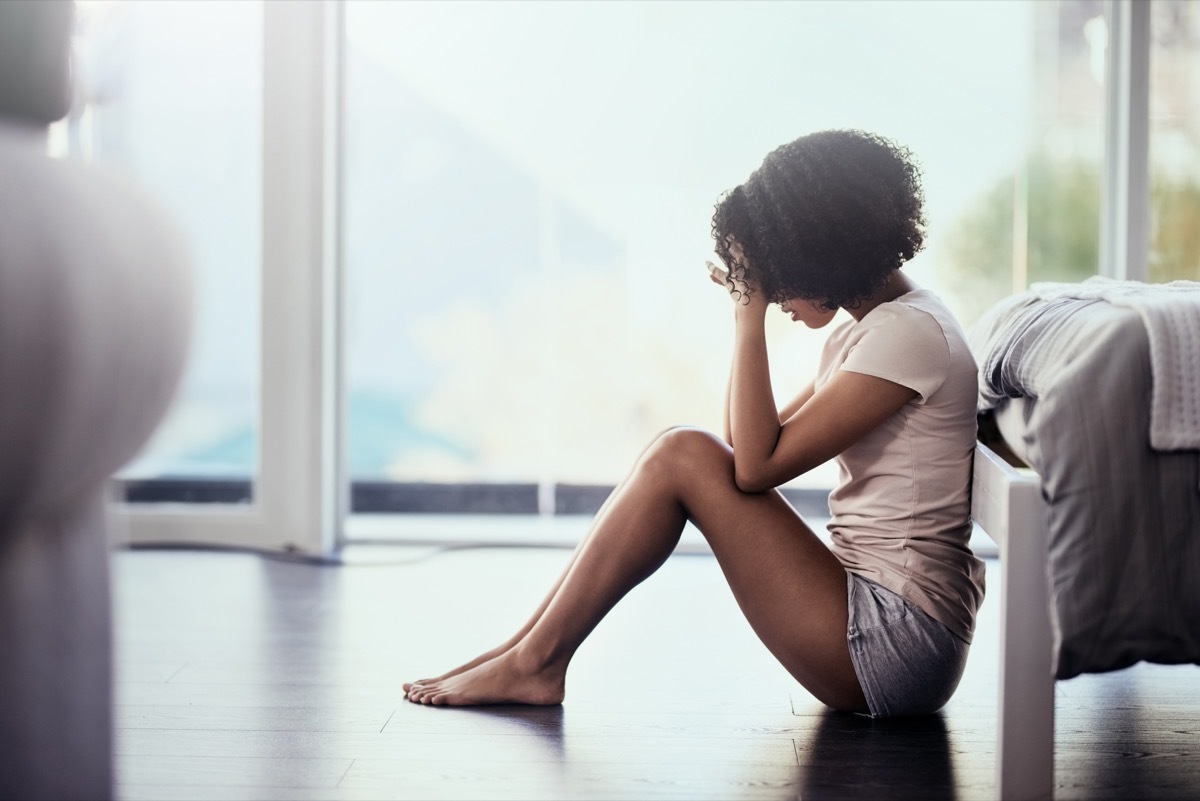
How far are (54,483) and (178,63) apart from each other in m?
2.17

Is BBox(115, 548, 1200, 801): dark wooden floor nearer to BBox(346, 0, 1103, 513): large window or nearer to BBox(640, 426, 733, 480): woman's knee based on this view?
BBox(640, 426, 733, 480): woman's knee

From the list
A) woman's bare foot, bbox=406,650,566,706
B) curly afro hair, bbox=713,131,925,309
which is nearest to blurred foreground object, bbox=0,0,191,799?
woman's bare foot, bbox=406,650,566,706

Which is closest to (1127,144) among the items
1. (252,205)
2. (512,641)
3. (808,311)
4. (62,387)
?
(808,311)

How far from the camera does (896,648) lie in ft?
4.75

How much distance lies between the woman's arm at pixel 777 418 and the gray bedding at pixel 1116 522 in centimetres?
28

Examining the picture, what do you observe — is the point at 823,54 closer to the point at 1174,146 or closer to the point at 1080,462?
the point at 1174,146

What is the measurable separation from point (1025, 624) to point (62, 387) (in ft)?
3.15

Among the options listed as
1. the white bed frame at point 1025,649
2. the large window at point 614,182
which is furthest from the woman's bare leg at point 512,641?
the large window at point 614,182

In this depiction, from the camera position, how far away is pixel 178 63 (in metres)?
2.77

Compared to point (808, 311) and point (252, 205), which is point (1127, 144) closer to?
point (808, 311)

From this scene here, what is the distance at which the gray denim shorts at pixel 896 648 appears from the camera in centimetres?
144

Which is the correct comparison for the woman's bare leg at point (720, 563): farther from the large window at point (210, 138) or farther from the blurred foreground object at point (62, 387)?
the large window at point (210, 138)

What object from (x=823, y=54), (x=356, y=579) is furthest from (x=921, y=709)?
(x=823, y=54)

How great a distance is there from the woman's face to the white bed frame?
1.26ft
